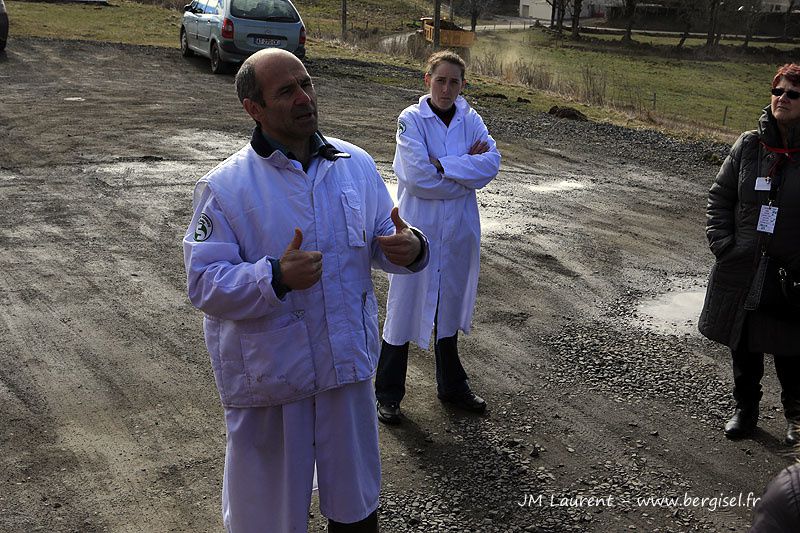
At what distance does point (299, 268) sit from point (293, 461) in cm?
77

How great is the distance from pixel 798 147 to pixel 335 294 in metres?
3.13

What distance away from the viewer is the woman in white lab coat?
509 cm

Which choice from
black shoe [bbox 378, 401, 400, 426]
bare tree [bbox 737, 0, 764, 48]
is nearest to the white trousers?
black shoe [bbox 378, 401, 400, 426]

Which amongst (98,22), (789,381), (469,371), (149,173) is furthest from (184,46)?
Answer: (789,381)

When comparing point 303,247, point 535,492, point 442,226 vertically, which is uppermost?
point 303,247

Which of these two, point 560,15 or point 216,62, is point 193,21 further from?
point 560,15

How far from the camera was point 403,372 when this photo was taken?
515 centimetres

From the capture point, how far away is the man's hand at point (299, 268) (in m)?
2.79

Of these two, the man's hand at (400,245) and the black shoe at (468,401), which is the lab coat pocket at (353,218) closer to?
the man's hand at (400,245)

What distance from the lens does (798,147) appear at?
479 cm

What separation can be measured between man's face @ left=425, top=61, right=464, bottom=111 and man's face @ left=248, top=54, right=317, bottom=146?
2.10m

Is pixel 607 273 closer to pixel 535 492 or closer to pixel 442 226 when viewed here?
pixel 442 226

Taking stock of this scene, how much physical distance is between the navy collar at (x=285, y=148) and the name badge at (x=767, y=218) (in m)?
2.82

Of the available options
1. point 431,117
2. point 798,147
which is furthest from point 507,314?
point 798,147
